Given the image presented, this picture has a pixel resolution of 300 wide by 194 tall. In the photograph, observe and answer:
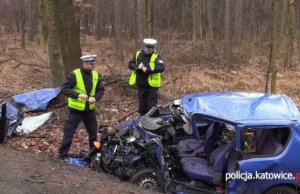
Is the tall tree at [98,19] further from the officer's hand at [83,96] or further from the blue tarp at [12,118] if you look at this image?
the officer's hand at [83,96]

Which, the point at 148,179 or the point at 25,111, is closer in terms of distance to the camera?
the point at 148,179

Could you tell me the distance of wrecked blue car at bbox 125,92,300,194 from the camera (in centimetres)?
574

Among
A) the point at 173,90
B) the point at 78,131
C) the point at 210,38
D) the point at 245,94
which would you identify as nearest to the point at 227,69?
the point at 210,38

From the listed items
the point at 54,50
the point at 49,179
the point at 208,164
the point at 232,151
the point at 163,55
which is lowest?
the point at 208,164

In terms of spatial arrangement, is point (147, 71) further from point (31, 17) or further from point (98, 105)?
point (31, 17)

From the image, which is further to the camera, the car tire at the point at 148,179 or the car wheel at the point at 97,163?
the car wheel at the point at 97,163

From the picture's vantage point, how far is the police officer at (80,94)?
295 inches

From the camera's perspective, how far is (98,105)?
36.4ft

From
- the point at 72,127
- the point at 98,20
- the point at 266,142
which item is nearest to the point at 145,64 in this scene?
the point at 72,127

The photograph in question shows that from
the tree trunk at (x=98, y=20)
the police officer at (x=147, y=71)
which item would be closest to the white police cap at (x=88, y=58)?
the police officer at (x=147, y=71)

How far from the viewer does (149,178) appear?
641cm

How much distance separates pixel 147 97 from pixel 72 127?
6.88ft

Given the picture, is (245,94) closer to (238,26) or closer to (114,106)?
(114,106)

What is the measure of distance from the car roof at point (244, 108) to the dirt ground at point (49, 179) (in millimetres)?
1446
